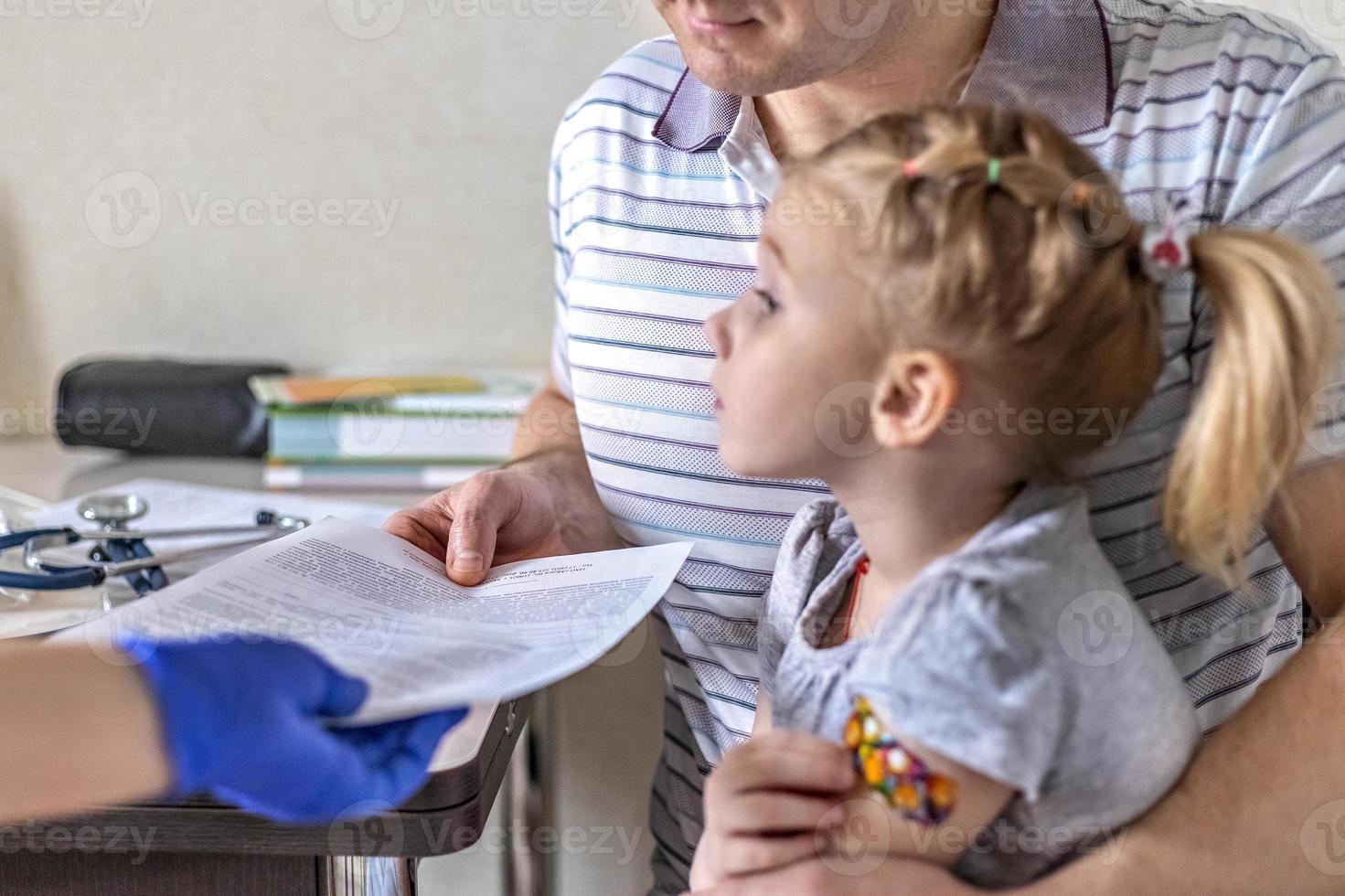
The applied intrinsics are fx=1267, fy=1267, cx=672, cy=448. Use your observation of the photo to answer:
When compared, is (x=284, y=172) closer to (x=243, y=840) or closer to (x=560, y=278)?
(x=560, y=278)

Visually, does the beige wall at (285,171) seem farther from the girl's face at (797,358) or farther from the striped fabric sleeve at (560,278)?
the girl's face at (797,358)

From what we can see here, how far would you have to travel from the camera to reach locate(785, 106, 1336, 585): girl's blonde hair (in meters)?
0.67

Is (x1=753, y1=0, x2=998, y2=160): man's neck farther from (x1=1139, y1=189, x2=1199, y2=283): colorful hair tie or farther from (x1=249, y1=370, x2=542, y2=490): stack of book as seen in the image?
(x1=249, y1=370, x2=542, y2=490): stack of book

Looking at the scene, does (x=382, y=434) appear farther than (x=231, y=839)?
Yes

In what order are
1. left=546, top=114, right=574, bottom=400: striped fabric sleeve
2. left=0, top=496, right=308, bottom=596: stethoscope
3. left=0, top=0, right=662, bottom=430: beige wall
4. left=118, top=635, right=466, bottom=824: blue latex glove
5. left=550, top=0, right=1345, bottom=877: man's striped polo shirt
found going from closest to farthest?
left=118, top=635, right=466, bottom=824: blue latex glove
left=550, top=0, right=1345, bottom=877: man's striped polo shirt
left=0, top=496, right=308, bottom=596: stethoscope
left=546, top=114, right=574, bottom=400: striped fabric sleeve
left=0, top=0, right=662, bottom=430: beige wall

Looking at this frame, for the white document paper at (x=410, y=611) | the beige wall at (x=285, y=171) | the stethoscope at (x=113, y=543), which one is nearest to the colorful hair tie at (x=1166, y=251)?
the white document paper at (x=410, y=611)

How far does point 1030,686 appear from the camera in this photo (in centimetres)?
64

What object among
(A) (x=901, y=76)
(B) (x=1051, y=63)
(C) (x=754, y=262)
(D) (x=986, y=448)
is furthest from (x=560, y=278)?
(D) (x=986, y=448)

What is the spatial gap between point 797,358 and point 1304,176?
15.1 inches

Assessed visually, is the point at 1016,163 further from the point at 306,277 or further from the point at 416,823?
the point at 306,277

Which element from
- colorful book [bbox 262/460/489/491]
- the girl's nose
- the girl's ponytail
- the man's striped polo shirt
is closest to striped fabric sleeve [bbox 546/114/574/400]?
the man's striped polo shirt

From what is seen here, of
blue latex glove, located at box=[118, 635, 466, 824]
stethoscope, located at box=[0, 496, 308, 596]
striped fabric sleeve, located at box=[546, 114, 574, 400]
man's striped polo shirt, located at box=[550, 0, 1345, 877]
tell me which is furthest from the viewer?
striped fabric sleeve, located at box=[546, 114, 574, 400]

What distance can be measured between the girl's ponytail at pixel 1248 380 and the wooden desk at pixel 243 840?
1.41ft

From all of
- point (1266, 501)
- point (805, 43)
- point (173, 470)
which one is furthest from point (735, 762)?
point (173, 470)
